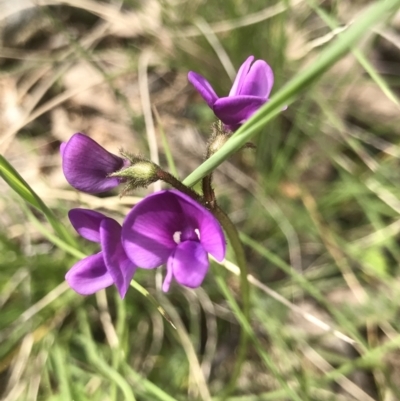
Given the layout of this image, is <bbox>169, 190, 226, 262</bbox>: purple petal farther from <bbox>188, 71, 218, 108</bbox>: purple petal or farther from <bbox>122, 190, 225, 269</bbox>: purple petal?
<bbox>188, 71, 218, 108</bbox>: purple petal

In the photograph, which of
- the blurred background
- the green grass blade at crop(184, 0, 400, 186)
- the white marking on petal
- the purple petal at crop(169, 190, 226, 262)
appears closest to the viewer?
the green grass blade at crop(184, 0, 400, 186)

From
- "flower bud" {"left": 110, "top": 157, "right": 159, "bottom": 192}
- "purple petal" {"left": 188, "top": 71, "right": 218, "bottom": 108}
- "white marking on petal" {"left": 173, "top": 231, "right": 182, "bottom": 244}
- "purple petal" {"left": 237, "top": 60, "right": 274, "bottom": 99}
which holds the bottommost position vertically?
"white marking on petal" {"left": 173, "top": 231, "right": 182, "bottom": 244}

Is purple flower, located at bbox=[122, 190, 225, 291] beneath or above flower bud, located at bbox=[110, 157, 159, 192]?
beneath

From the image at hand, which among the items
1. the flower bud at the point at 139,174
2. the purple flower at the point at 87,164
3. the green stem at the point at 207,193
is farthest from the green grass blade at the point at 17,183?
the green stem at the point at 207,193

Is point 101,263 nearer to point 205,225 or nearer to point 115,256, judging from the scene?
point 115,256

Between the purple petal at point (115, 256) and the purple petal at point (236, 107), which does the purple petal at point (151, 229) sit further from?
the purple petal at point (236, 107)

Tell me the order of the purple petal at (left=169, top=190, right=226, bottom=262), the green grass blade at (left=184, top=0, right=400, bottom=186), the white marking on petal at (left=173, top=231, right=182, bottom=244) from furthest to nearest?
the white marking on petal at (left=173, top=231, right=182, bottom=244), the purple petal at (left=169, top=190, right=226, bottom=262), the green grass blade at (left=184, top=0, right=400, bottom=186)

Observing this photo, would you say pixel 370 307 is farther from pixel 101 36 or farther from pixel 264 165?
pixel 101 36

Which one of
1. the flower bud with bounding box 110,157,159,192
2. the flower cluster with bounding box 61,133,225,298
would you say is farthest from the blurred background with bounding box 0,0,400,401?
the flower bud with bounding box 110,157,159,192
